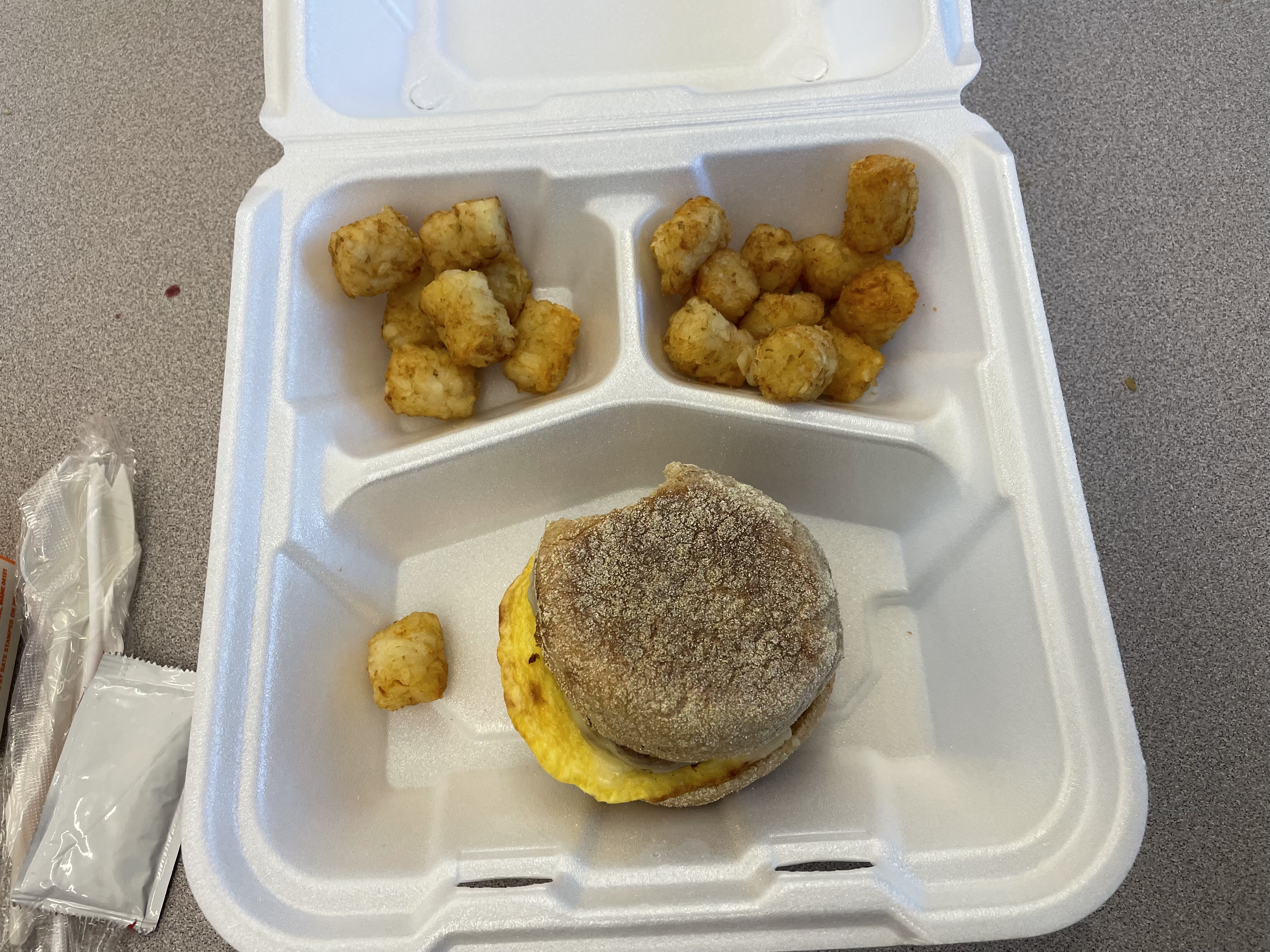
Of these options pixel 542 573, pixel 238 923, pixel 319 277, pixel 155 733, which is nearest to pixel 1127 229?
pixel 542 573

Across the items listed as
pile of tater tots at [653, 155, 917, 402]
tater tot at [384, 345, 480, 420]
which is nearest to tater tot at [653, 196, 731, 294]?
pile of tater tots at [653, 155, 917, 402]

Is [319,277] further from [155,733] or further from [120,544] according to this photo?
[155,733]

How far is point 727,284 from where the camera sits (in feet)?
3.94

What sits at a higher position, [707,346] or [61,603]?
[707,346]

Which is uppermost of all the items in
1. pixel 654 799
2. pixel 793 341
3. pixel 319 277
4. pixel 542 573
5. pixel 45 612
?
pixel 319 277

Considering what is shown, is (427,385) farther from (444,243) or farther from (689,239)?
(689,239)

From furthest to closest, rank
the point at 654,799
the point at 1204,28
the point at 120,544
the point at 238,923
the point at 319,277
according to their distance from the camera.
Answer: the point at 1204,28
the point at 120,544
the point at 319,277
the point at 654,799
the point at 238,923

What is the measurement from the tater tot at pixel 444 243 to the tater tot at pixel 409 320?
0.05 meters

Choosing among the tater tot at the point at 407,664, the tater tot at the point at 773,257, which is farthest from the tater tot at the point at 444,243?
the tater tot at the point at 407,664

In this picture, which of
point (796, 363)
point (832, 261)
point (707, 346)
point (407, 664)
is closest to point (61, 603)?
point (407, 664)

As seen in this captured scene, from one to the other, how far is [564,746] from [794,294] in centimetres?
82

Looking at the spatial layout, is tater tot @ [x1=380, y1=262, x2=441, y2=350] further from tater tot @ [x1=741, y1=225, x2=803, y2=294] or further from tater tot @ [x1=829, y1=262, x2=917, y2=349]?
tater tot @ [x1=829, y1=262, x2=917, y2=349]

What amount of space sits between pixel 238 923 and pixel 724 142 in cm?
129

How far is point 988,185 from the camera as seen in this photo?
1150 mm
